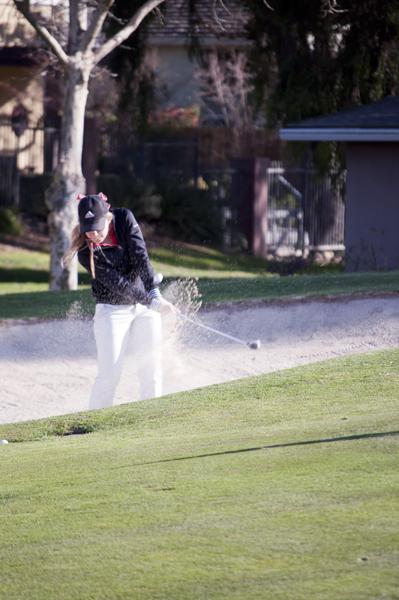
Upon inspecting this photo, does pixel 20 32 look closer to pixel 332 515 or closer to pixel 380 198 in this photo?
pixel 380 198

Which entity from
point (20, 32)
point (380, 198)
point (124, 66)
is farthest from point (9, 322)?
point (20, 32)

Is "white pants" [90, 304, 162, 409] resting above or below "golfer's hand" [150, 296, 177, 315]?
below

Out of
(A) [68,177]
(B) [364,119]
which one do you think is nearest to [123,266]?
(A) [68,177]

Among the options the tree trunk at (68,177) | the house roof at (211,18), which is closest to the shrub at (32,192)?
the house roof at (211,18)

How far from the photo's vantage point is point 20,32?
28719mm

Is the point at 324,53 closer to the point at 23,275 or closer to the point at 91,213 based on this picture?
the point at 23,275

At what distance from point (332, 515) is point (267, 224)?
87.0 ft

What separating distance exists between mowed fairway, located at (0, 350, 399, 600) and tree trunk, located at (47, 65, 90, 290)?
37.0 ft

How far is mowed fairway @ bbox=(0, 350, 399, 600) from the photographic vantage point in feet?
14.0

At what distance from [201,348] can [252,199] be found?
63.7 feet

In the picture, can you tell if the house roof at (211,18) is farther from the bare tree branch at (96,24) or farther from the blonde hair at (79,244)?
the blonde hair at (79,244)

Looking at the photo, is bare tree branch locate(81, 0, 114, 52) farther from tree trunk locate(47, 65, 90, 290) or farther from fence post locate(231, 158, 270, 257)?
fence post locate(231, 158, 270, 257)

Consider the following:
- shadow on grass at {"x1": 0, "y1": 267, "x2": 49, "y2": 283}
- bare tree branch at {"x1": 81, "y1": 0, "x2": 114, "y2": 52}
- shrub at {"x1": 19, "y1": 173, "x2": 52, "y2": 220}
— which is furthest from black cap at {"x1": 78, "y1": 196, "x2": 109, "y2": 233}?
A: shrub at {"x1": 19, "y1": 173, "x2": 52, "y2": 220}

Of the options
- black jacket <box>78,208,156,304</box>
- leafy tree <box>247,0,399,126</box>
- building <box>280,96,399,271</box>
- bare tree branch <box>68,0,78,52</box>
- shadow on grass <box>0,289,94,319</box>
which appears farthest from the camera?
leafy tree <box>247,0,399,126</box>
